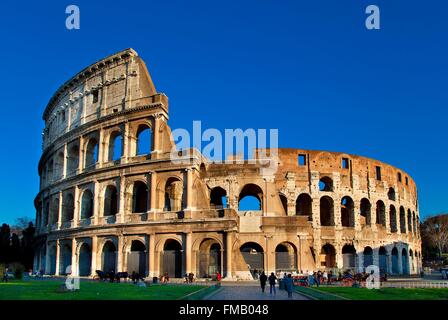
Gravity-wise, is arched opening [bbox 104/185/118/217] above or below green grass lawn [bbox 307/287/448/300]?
above

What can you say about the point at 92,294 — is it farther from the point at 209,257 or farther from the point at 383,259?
the point at 383,259

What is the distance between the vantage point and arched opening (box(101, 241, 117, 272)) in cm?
3198

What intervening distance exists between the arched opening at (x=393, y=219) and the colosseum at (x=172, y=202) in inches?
3.7

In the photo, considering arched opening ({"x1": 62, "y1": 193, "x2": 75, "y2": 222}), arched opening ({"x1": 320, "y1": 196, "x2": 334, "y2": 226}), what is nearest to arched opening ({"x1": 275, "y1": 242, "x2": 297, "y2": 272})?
arched opening ({"x1": 320, "y1": 196, "x2": 334, "y2": 226})

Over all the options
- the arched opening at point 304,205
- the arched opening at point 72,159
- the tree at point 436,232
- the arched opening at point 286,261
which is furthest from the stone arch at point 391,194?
the arched opening at point 72,159

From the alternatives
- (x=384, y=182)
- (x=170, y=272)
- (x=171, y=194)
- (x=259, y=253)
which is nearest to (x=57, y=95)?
(x=171, y=194)

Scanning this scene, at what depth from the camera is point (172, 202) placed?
34531mm

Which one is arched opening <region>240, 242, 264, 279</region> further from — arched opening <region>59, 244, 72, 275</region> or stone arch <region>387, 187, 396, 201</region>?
stone arch <region>387, 187, 396, 201</region>

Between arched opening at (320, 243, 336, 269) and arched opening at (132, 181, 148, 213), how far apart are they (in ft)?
49.1

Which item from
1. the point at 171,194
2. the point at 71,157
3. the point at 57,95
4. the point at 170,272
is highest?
the point at 57,95

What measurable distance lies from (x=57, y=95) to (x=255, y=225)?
22512mm

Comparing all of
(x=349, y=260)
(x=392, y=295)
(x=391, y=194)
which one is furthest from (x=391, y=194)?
(x=392, y=295)
